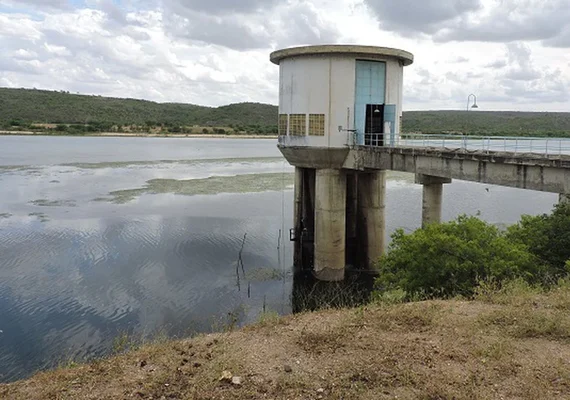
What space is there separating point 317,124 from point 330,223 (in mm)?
4355

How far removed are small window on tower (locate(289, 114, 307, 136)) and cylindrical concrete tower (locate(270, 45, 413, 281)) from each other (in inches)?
1.7

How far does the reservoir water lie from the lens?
59.0 ft

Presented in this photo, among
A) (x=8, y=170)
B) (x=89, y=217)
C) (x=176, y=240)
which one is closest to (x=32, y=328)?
(x=176, y=240)

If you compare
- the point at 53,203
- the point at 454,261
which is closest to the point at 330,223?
the point at 454,261

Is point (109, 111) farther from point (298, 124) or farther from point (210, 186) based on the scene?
point (298, 124)

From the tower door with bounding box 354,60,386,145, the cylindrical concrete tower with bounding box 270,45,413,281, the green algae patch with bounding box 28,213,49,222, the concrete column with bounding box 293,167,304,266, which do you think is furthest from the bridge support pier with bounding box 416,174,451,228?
the green algae patch with bounding box 28,213,49,222

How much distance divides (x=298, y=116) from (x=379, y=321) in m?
14.0

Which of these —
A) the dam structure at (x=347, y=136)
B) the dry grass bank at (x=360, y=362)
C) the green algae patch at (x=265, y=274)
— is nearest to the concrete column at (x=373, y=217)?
the dam structure at (x=347, y=136)

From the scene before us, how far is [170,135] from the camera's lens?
472ft

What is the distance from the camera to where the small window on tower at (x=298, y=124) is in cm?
2216

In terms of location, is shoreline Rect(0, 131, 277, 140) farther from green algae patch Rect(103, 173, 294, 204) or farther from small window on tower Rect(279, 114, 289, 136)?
small window on tower Rect(279, 114, 289, 136)

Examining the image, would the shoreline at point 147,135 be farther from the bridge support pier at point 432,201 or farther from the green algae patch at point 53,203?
the bridge support pier at point 432,201

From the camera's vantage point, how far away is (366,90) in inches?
859

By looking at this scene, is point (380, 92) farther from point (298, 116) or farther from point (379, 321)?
point (379, 321)
